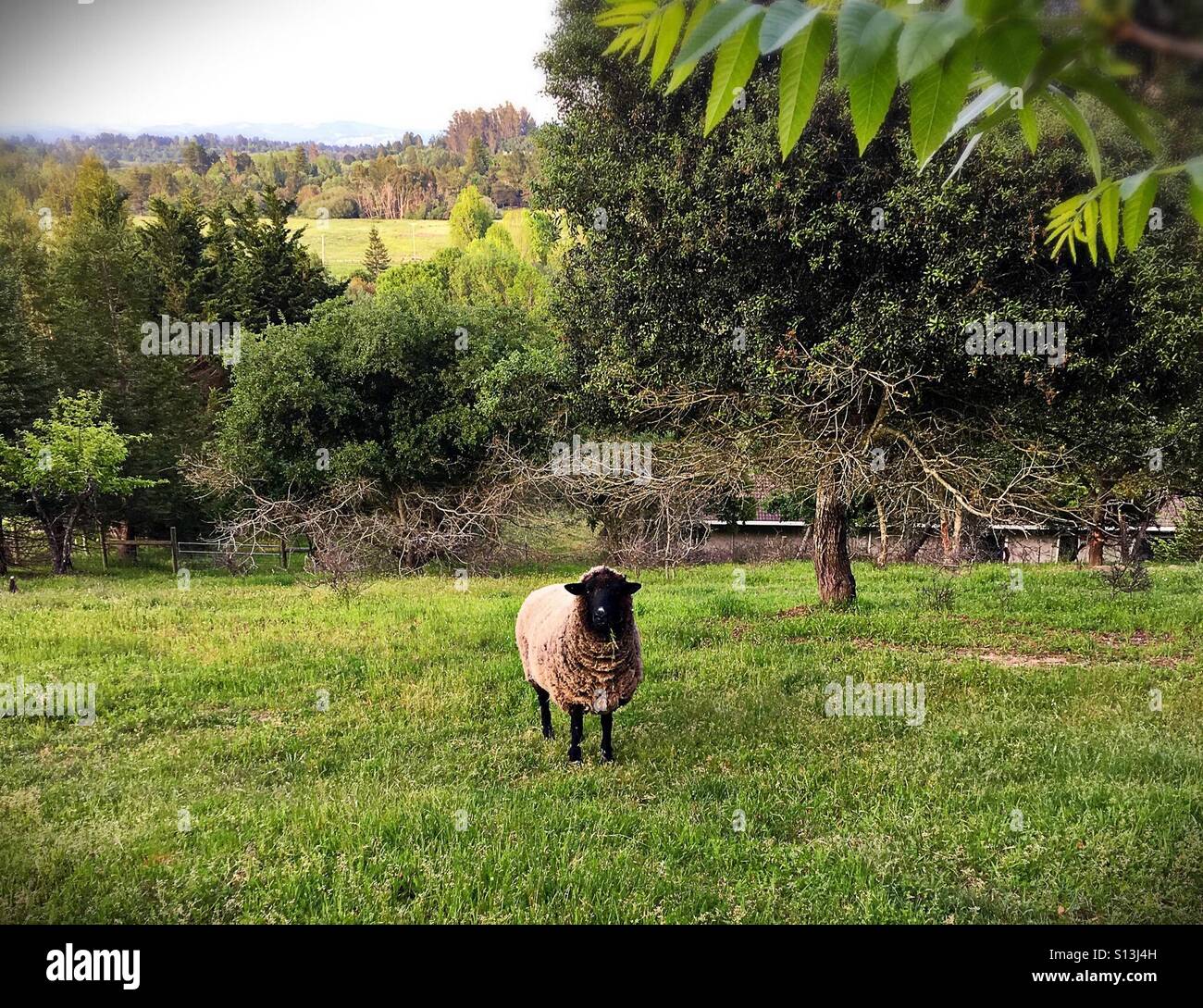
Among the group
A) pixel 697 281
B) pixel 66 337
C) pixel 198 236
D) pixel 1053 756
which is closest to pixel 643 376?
pixel 697 281

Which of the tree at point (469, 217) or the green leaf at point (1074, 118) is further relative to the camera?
the tree at point (469, 217)

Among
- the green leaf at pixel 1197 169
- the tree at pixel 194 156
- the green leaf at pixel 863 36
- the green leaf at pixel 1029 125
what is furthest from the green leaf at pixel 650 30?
the tree at pixel 194 156

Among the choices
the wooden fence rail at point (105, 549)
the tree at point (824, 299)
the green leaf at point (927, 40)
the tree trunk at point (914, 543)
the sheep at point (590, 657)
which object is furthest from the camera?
the wooden fence rail at point (105, 549)

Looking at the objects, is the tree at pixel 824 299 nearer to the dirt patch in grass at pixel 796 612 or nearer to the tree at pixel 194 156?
Result: the dirt patch in grass at pixel 796 612

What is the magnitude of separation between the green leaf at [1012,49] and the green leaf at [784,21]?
0.21 metres

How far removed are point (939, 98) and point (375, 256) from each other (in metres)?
31.8

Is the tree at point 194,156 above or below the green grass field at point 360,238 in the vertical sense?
below

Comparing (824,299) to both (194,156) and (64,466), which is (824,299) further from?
(64,466)

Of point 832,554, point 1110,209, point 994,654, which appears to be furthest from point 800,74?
point 832,554

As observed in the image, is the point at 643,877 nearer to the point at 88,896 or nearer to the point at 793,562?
the point at 88,896

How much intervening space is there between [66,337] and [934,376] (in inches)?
775

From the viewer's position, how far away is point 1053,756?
6.04m

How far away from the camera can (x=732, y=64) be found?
91 centimetres

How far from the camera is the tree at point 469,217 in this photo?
2041 cm
